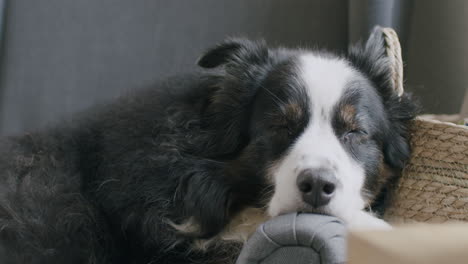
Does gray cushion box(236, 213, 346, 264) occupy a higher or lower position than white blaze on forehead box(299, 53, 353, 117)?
lower

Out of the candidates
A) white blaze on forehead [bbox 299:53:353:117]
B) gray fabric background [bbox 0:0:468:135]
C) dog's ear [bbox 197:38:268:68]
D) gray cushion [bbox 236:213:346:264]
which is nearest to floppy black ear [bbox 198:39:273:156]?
dog's ear [bbox 197:38:268:68]

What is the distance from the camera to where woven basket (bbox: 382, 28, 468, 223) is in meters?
1.74

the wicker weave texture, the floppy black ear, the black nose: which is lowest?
the wicker weave texture

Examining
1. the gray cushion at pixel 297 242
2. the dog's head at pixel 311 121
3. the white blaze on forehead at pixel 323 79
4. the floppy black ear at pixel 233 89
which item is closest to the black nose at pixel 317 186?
the dog's head at pixel 311 121

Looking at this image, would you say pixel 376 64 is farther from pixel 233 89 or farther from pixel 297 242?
pixel 297 242

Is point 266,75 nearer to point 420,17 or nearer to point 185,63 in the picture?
point 185,63

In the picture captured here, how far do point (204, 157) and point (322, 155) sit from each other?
481 mm

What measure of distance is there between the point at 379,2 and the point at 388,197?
1.06 metres

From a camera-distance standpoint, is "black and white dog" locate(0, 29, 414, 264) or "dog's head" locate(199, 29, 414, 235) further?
"black and white dog" locate(0, 29, 414, 264)

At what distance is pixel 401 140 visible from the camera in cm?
196

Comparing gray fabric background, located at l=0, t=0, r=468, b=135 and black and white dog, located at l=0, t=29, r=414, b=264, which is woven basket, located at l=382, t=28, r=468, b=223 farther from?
gray fabric background, located at l=0, t=0, r=468, b=135

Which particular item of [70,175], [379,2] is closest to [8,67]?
[70,175]

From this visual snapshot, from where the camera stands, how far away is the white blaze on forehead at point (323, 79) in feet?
5.83

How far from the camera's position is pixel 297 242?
1.26 metres
